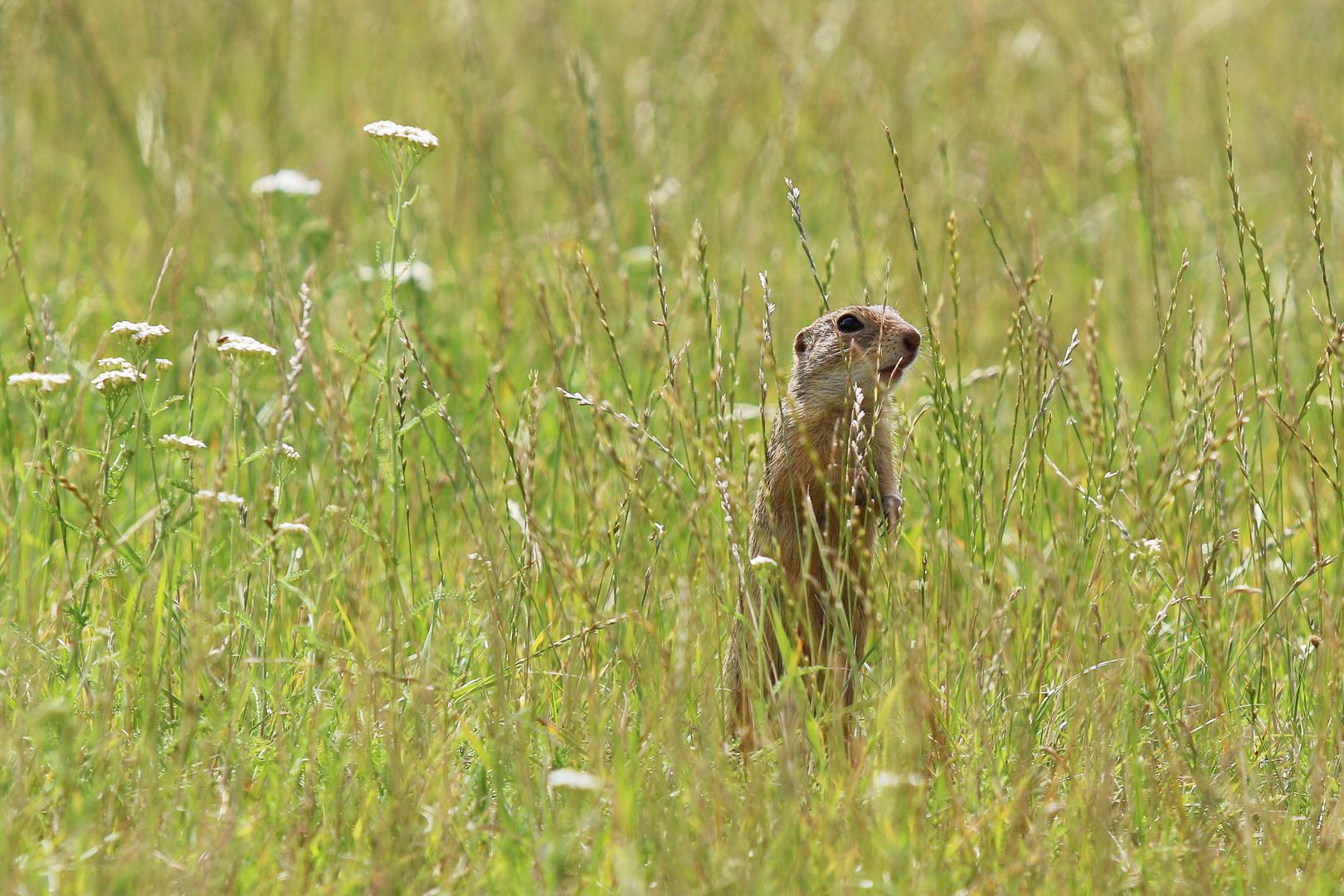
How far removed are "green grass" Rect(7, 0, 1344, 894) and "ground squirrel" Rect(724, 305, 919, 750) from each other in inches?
4.3

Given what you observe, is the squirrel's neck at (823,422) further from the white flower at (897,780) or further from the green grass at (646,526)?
the white flower at (897,780)

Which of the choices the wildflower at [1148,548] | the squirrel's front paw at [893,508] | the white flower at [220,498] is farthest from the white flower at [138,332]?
the wildflower at [1148,548]

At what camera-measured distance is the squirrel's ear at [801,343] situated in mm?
4113

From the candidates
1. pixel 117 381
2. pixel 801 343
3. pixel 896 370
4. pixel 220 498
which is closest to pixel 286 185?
pixel 801 343

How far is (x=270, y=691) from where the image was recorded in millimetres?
3029

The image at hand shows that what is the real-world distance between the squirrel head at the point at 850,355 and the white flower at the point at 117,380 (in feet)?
4.96

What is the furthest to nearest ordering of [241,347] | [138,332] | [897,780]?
1. [138,332]
2. [241,347]
3. [897,780]

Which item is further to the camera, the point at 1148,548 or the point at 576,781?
the point at 1148,548

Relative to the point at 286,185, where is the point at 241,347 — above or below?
below

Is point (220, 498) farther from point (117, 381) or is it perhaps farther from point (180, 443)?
point (117, 381)

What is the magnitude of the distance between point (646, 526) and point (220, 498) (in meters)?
1.00

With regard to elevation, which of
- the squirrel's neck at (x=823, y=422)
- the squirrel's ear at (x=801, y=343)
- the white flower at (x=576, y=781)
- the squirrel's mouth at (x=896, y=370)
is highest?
the squirrel's ear at (x=801, y=343)

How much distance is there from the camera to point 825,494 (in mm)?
3688

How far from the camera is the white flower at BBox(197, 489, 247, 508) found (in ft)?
8.80
